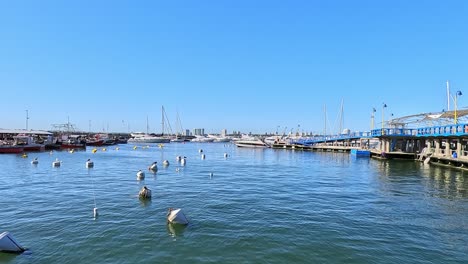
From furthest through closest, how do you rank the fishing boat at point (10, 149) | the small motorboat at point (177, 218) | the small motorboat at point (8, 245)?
1. the fishing boat at point (10, 149)
2. the small motorboat at point (177, 218)
3. the small motorboat at point (8, 245)

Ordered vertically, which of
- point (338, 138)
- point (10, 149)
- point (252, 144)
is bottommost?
point (252, 144)

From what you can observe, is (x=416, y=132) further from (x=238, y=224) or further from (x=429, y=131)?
(x=238, y=224)

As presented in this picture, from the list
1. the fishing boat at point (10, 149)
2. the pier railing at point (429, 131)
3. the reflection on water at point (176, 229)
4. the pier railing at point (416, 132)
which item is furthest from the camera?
the fishing boat at point (10, 149)

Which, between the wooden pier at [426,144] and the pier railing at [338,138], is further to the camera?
the pier railing at [338,138]

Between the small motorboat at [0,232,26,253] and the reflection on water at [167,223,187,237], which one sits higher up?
the small motorboat at [0,232,26,253]

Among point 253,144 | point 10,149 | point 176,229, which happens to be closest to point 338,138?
point 253,144

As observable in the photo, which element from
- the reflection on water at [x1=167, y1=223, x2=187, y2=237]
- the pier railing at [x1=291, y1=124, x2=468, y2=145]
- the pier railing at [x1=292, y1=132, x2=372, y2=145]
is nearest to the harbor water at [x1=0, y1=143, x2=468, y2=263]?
the reflection on water at [x1=167, y1=223, x2=187, y2=237]

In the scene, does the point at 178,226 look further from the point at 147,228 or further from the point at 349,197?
the point at 349,197

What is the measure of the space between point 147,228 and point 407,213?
17.2 m

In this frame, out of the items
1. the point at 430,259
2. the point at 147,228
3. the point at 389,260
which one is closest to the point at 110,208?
the point at 147,228

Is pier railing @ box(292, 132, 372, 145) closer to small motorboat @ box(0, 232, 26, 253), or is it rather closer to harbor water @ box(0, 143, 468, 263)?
harbor water @ box(0, 143, 468, 263)

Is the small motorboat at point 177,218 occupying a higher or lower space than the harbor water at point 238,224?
higher

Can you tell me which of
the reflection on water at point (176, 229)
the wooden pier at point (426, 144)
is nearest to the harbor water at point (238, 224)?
the reflection on water at point (176, 229)

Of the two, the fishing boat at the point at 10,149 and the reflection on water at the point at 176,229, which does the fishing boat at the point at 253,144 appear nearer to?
the fishing boat at the point at 10,149
